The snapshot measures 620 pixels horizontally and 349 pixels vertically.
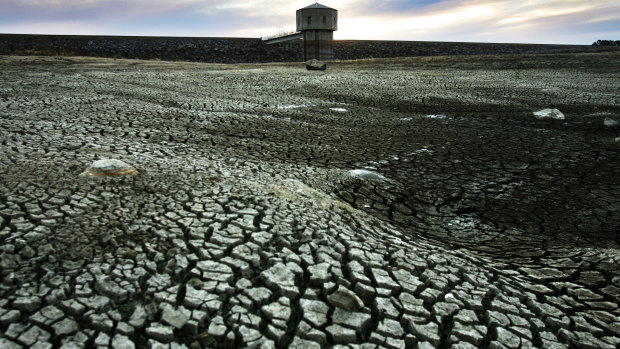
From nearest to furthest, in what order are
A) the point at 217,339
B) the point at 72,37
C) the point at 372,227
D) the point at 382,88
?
the point at 217,339 < the point at 372,227 < the point at 382,88 < the point at 72,37

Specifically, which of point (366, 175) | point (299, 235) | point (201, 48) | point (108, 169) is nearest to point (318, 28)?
point (201, 48)

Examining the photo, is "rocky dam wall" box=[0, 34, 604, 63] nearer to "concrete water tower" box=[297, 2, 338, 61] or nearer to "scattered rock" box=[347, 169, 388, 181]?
"concrete water tower" box=[297, 2, 338, 61]

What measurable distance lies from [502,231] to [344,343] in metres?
1.41

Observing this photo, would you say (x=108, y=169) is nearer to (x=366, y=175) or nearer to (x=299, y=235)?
(x=299, y=235)

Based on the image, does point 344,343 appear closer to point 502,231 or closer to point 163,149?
point 502,231

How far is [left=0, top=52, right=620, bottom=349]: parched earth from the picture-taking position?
4.33 feet

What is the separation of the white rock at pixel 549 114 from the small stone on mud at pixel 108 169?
450cm

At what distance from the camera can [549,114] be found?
4777mm

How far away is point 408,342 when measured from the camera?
131 centimetres

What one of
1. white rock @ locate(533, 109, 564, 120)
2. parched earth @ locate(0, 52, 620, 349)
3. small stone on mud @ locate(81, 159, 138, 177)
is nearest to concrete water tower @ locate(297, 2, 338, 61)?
white rock @ locate(533, 109, 564, 120)

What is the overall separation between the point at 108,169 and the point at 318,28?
19390 millimetres

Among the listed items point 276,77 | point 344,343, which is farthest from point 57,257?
point 276,77

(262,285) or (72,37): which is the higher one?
(72,37)

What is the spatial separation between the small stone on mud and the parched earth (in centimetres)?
6
